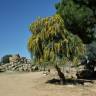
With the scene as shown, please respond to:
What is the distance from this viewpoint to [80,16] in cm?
3094

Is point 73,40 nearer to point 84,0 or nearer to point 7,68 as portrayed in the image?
point 84,0

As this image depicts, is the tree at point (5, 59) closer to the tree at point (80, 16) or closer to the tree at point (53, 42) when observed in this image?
the tree at point (80, 16)

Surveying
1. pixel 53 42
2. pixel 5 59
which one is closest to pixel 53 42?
pixel 53 42

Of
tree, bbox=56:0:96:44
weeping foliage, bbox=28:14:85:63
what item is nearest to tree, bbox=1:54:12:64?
tree, bbox=56:0:96:44

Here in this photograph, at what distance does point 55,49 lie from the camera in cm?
2689

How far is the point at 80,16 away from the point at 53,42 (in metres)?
5.30

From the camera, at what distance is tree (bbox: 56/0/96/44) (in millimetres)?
31234

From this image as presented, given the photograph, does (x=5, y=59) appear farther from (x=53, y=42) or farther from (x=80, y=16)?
(x=53, y=42)

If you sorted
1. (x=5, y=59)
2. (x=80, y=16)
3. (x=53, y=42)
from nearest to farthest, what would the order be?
(x=53, y=42)
(x=80, y=16)
(x=5, y=59)

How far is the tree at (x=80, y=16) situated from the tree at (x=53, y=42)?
13.5ft

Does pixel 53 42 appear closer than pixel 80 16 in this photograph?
Yes

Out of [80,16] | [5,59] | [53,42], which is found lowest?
[53,42]

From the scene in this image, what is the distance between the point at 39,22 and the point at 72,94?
368 inches

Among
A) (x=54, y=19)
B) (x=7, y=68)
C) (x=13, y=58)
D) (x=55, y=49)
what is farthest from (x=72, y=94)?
(x=13, y=58)
